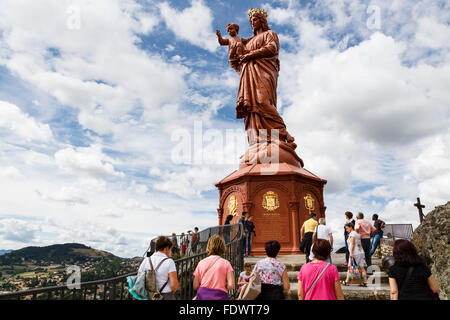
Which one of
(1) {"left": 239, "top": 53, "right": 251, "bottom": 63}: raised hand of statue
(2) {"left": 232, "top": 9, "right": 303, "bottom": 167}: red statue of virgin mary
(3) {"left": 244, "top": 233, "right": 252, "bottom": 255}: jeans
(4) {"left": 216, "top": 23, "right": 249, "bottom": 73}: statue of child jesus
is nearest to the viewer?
(3) {"left": 244, "top": 233, "right": 252, "bottom": 255}: jeans

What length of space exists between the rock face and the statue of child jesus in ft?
41.3

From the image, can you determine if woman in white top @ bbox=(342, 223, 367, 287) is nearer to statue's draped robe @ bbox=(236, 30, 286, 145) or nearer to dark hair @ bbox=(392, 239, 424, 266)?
dark hair @ bbox=(392, 239, 424, 266)

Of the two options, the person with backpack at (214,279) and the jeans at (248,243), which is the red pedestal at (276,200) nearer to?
the jeans at (248,243)

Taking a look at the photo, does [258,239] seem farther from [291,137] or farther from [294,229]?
[291,137]

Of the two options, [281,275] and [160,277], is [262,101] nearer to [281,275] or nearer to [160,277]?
[281,275]

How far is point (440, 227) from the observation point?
269 inches

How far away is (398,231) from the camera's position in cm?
1603

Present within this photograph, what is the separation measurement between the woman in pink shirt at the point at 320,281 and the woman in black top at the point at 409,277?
65 cm

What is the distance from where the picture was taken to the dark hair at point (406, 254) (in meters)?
3.37

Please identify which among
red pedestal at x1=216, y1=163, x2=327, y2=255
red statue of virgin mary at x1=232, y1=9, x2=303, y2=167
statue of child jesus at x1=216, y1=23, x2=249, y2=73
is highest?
statue of child jesus at x1=216, y1=23, x2=249, y2=73

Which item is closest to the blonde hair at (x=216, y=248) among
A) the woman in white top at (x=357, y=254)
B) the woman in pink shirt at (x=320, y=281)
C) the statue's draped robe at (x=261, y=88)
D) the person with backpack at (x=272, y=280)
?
the person with backpack at (x=272, y=280)

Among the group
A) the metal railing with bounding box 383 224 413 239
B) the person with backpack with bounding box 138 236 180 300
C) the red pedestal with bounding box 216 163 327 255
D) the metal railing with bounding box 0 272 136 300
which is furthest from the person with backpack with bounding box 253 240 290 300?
the metal railing with bounding box 383 224 413 239

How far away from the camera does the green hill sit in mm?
12797
